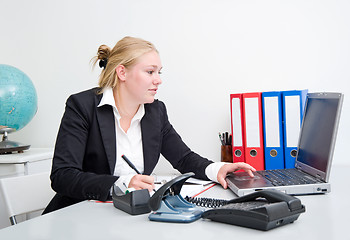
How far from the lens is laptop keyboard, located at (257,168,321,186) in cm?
124

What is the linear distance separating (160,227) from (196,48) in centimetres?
138

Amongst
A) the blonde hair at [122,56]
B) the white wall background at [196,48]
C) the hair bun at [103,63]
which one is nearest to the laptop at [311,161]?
the white wall background at [196,48]

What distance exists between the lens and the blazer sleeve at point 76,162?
50.9 inches

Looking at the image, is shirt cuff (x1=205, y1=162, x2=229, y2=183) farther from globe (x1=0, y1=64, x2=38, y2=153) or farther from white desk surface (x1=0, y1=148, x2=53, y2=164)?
globe (x1=0, y1=64, x2=38, y2=153)

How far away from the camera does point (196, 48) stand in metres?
2.13

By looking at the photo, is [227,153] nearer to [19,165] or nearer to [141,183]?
[141,183]

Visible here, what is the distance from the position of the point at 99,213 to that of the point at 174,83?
3.92ft

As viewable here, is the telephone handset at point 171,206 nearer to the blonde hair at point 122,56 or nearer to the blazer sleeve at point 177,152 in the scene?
the blazer sleeve at point 177,152

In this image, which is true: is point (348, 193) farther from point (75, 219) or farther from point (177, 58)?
point (177, 58)

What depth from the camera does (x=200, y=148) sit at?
7.06ft

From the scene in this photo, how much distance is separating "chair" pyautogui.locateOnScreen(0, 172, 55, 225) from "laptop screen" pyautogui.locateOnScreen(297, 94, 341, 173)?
1096mm

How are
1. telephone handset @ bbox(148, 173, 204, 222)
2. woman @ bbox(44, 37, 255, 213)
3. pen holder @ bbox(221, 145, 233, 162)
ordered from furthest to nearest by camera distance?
pen holder @ bbox(221, 145, 233, 162) < woman @ bbox(44, 37, 255, 213) < telephone handset @ bbox(148, 173, 204, 222)

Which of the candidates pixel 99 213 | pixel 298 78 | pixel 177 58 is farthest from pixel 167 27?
pixel 99 213

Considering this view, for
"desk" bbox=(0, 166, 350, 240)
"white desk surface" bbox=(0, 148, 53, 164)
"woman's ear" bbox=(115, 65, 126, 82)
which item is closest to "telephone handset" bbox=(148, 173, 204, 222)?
"desk" bbox=(0, 166, 350, 240)
